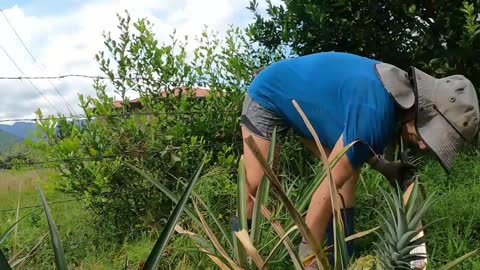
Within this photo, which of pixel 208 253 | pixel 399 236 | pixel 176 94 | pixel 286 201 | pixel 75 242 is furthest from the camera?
pixel 176 94

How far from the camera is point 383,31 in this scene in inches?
186

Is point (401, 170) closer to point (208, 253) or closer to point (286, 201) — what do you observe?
point (208, 253)

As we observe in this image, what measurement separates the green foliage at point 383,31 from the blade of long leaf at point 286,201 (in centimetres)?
351

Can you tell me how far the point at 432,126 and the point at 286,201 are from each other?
1443 mm

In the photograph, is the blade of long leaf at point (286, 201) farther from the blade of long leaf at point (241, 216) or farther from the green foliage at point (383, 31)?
the green foliage at point (383, 31)

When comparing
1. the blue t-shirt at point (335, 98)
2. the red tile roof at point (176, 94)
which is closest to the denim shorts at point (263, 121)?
the blue t-shirt at point (335, 98)

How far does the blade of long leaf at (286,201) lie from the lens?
102 centimetres

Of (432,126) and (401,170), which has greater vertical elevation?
(432,126)

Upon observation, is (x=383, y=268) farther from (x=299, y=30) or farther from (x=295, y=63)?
(x=299, y=30)

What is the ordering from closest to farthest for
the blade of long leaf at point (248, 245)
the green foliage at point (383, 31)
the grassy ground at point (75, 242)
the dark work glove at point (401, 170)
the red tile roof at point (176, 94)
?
the blade of long leaf at point (248, 245)
the dark work glove at point (401, 170)
the grassy ground at point (75, 242)
the red tile roof at point (176, 94)
the green foliage at point (383, 31)

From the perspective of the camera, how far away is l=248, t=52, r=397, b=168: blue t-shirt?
2.23m

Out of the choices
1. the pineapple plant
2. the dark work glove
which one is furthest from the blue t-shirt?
the pineapple plant

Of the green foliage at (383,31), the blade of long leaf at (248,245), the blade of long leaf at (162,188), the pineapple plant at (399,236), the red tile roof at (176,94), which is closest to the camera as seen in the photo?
the pineapple plant at (399,236)

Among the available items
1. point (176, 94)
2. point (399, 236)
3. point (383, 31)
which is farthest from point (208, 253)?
point (383, 31)
